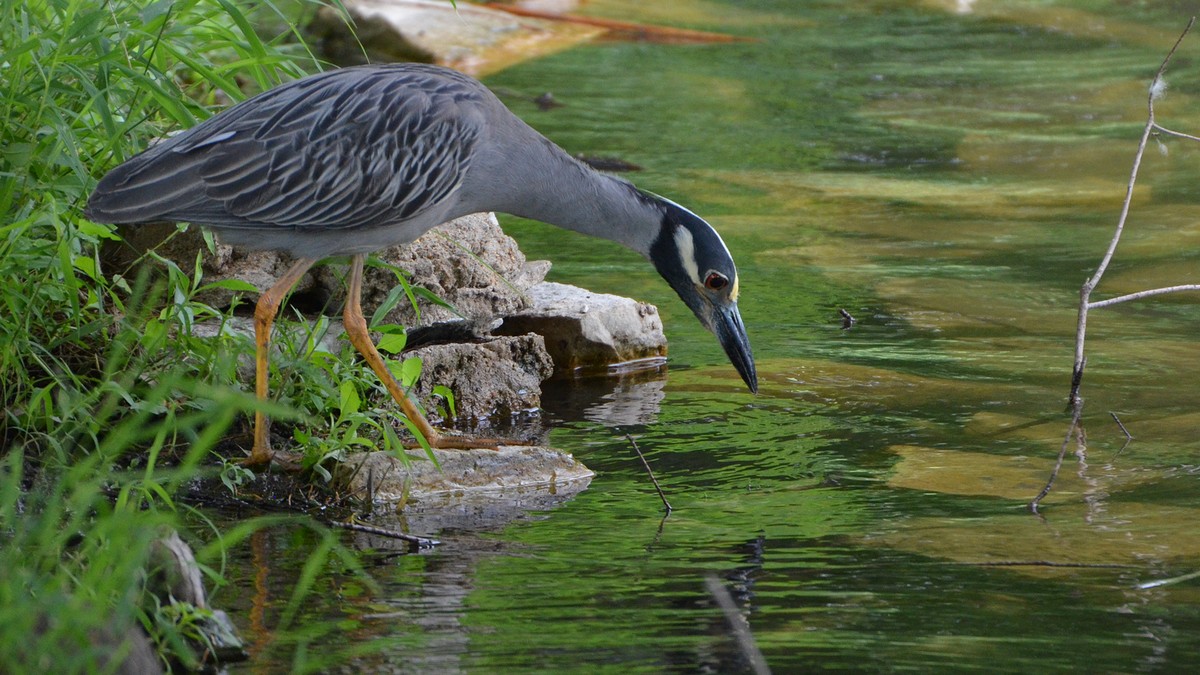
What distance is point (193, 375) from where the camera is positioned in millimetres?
5230

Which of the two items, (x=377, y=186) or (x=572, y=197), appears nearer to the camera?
(x=377, y=186)

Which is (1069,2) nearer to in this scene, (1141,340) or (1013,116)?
(1013,116)

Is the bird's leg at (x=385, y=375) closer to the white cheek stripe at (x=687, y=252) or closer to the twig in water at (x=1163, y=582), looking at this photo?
the white cheek stripe at (x=687, y=252)

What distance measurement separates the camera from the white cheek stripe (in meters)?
5.45

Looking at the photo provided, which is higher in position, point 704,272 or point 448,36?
point 704,272

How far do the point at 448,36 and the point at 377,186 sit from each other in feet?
26.7

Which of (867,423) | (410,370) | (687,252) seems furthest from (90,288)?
(867,423)

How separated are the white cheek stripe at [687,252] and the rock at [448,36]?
24.3 feet

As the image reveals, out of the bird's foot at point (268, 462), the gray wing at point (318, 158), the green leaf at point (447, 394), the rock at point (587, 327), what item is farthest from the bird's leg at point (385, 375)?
the rock at point (587, 327)

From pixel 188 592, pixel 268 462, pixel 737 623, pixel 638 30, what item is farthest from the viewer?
pixel 638 30

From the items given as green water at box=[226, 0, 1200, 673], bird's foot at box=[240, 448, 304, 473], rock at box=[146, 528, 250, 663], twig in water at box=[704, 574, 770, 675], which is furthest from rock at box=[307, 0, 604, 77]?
rock at box=[146, 528, 250, 663]

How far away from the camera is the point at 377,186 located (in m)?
5.38

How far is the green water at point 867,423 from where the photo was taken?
402 centimetres

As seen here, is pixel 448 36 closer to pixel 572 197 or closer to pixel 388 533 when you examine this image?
pixel 572 197
